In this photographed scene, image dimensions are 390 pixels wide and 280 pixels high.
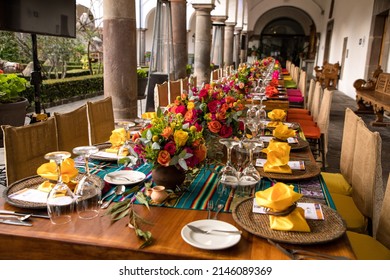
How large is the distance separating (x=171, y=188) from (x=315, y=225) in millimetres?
660

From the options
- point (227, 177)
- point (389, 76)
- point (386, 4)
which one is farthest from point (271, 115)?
point (386, 4)

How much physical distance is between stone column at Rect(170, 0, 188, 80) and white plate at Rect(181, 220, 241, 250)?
676 cm

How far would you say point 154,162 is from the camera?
167 cm

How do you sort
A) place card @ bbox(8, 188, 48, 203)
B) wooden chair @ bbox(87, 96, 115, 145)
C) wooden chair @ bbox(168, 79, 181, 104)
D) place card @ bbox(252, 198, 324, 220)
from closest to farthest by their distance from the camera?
place card @ bbox(252, 198, 324, 220), place card @ bbox(8, 188, 48, 203), wooden chair @ bbox(87, 96, 115, 145), wooden chair @ bbox(168, 79, 181, 104)

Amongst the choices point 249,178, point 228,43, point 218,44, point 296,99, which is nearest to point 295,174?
point 249,178

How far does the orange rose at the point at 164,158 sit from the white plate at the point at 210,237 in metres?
0.32

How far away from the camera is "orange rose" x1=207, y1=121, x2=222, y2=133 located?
202cm

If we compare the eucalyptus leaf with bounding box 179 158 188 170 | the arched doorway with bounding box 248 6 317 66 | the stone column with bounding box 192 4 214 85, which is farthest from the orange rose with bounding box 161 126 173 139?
the arched doorway with bounding box 248 6 317 66

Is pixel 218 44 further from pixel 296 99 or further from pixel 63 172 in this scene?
pixel 63 172

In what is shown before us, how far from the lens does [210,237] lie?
131cm

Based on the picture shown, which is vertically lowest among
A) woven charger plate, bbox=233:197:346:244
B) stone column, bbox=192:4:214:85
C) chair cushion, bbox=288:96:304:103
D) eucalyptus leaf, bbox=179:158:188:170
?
chair cushion, bbox=288:96:304:103

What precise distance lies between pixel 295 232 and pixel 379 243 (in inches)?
31.4

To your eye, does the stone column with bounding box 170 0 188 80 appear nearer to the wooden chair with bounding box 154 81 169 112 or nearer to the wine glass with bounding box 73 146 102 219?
the wooden chair with bounding box 154 81 169 112
